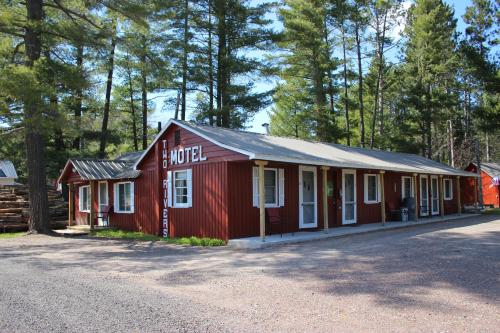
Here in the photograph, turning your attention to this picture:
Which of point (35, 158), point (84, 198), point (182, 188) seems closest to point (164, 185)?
point (182, 188)

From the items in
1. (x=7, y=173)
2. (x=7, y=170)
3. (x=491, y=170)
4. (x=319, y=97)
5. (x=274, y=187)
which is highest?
(x=319, y=97)

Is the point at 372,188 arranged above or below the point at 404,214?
above

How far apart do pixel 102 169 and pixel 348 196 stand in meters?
10.8

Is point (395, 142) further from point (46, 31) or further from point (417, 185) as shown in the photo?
point (46, 31)

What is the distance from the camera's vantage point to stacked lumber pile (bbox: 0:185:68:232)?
841 inches

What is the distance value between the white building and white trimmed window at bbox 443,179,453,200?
3299 cm

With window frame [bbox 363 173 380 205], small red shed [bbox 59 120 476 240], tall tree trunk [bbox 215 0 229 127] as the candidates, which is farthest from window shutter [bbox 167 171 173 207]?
tall tree trunk [bbox 215 0 229 127]

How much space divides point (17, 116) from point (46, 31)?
344 cm

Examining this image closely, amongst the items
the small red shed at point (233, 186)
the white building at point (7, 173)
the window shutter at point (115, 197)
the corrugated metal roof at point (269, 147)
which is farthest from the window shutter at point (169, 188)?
the white building at point (7, 173)

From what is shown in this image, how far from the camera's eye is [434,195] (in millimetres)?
24562

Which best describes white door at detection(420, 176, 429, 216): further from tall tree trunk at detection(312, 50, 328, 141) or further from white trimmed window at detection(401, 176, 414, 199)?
tall tree trunk at detection(312, 50, 328, 141)

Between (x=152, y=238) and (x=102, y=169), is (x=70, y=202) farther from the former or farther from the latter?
(x=152, y=238)

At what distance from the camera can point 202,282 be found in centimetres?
859

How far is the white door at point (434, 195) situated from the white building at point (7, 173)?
1276 inches
